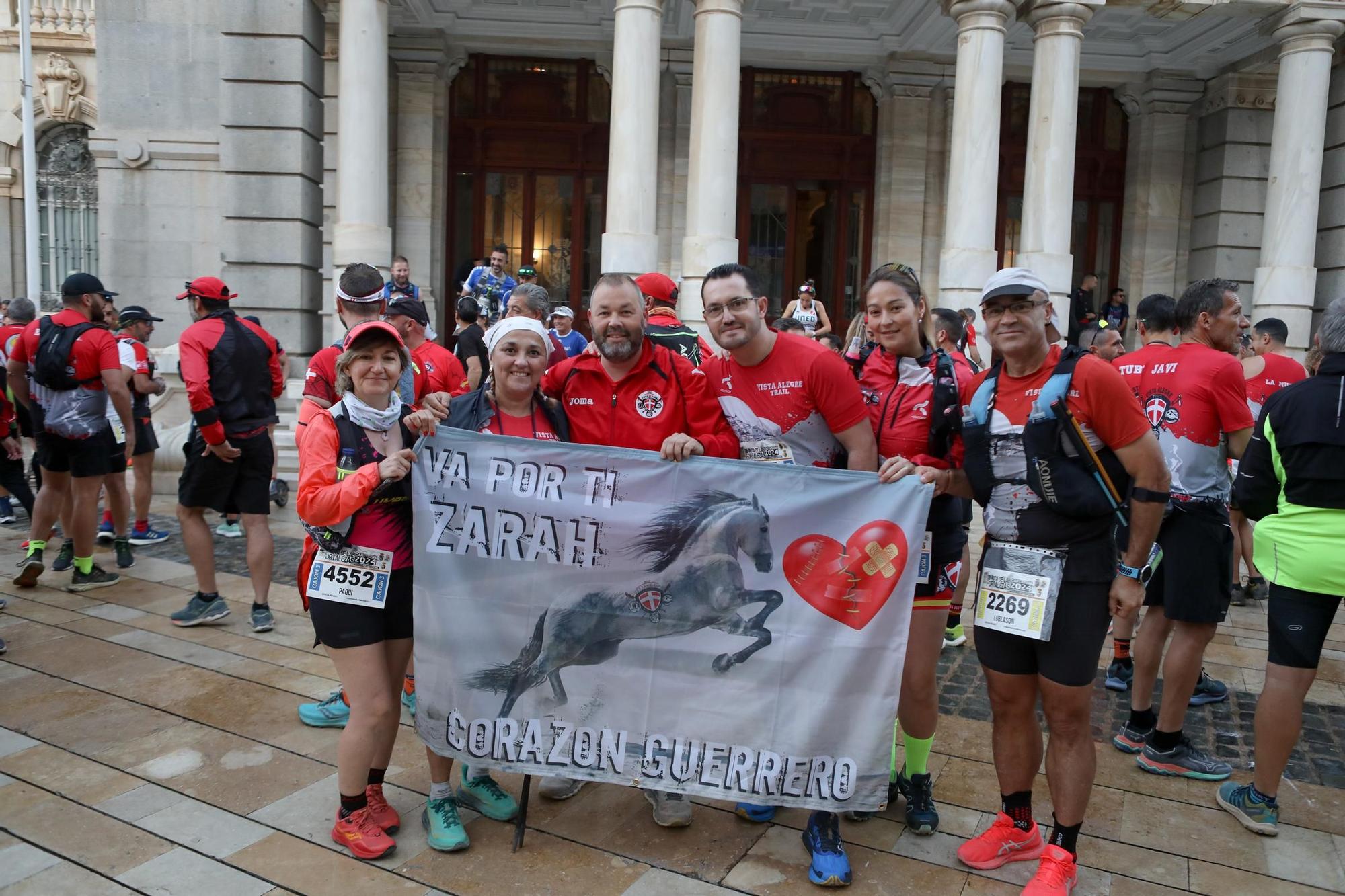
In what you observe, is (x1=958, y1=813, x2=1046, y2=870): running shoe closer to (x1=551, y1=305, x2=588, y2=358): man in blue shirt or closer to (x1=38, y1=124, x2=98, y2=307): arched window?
(x1=551, y1=305, x2=588, y2=358): man in blue shirt

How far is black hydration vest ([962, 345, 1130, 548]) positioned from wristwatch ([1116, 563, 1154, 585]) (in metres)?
0.12

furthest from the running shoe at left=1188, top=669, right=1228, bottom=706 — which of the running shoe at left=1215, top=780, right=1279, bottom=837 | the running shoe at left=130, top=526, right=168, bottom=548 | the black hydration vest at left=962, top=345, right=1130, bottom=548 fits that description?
the running shoe at left=130, top=526, right=168, bottom=548

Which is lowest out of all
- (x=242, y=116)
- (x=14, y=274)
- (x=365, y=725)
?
(x=365, y=725)

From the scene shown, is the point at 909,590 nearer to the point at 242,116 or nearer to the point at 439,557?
the point at 439,557

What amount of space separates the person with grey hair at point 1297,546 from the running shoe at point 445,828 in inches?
123

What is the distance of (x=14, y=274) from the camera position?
71.4ft

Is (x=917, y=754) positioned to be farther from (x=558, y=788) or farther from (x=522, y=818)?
(x=522, y=818)

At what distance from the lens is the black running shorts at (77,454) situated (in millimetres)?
7219

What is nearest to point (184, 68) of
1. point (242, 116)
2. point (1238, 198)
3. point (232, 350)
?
point (242, 116)

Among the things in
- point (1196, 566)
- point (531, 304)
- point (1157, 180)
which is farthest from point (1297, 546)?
point (1157, 180)

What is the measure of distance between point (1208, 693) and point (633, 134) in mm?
10013

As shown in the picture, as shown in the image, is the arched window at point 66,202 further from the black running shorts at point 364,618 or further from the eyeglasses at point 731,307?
the eyeglasses at point 731,307

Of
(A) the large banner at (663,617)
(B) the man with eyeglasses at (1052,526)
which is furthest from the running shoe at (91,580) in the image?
(B) the man with eyeglasses at (1052,526)

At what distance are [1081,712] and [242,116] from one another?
13478 mm
